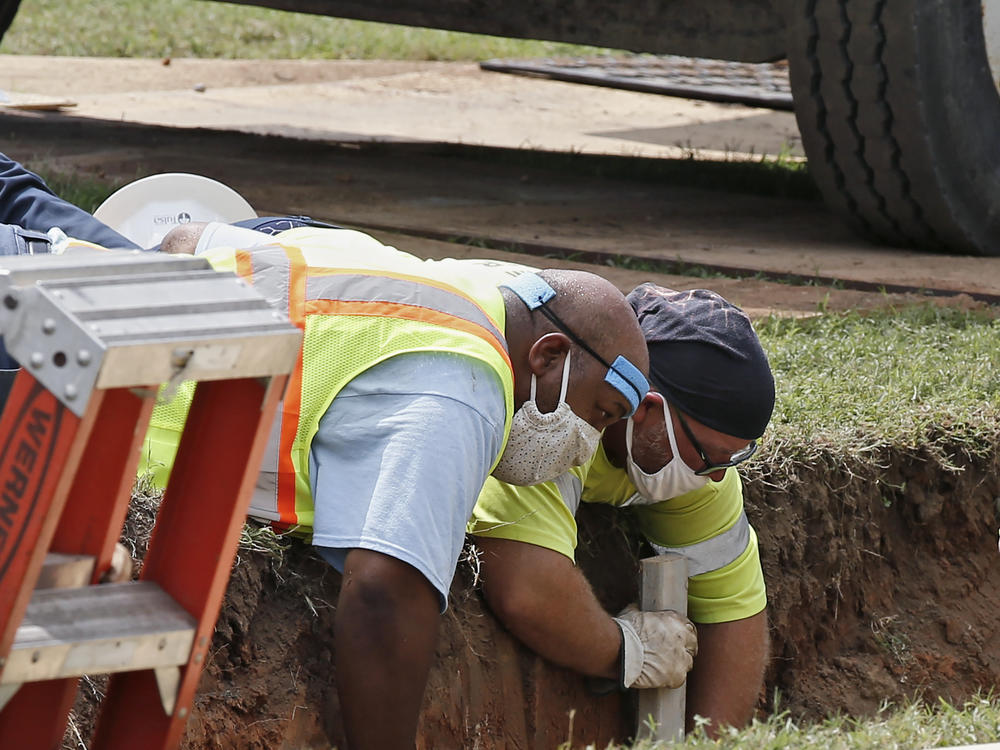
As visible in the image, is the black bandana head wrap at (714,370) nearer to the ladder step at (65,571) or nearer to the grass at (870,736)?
the grass at (870,736)

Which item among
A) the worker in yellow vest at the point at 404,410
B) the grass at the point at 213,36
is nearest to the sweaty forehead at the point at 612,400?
the worker in yellow vest at the point at 404,410

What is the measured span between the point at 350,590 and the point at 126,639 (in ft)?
2.76

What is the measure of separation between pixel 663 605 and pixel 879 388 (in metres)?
1.11

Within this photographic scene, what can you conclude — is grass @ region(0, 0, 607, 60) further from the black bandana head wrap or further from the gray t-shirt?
the gray t-shirt

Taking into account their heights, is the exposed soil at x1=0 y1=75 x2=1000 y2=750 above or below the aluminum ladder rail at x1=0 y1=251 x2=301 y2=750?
below

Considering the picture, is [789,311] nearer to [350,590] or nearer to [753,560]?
[753,560]

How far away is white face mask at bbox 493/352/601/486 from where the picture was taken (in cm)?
311

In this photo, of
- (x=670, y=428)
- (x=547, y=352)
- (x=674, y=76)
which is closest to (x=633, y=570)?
(x=670, y=428)

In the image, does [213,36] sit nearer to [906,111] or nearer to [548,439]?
[906,111]

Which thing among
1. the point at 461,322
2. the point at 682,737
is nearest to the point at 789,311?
the point at 682,737

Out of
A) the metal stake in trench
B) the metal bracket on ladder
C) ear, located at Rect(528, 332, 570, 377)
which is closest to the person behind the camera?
the metal bracket on ladder

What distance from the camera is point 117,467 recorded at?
1.96 m

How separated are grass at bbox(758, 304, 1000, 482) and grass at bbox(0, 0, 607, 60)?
9320 millimetres

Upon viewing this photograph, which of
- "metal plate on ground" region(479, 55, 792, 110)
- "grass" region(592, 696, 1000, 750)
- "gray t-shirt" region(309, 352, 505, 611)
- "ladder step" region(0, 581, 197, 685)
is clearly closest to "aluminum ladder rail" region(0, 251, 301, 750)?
"ladder step" region(0, 581, 197, 685)
